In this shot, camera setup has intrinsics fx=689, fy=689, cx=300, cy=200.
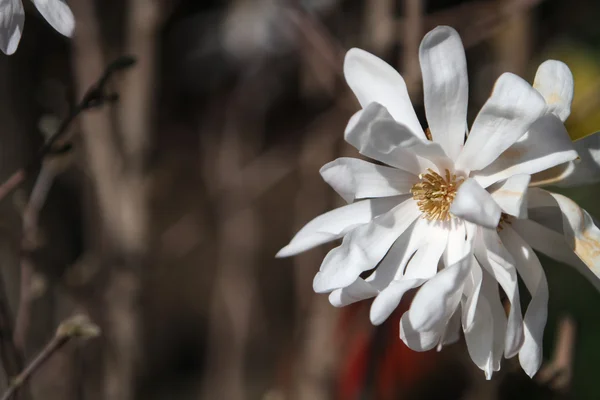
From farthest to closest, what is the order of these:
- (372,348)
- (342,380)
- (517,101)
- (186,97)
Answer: (186,97) < (342,380) < (372,348) < (517,101)

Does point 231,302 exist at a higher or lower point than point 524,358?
lower

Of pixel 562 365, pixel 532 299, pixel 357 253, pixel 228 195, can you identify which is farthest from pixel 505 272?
pixel 228 195

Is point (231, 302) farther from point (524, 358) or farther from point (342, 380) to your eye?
point (524, 358)

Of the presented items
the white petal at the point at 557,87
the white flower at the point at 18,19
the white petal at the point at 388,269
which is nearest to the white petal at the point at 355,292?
the white petal at the point at 388,269

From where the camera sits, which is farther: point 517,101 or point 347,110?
point 347,110

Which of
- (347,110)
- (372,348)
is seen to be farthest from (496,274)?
(347,110)

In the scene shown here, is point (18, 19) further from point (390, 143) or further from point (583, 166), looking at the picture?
point (583, 166)

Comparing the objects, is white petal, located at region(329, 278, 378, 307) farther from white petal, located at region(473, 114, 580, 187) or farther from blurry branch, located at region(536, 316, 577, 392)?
blurry branch, located at region(536, 316, 577, 392)
